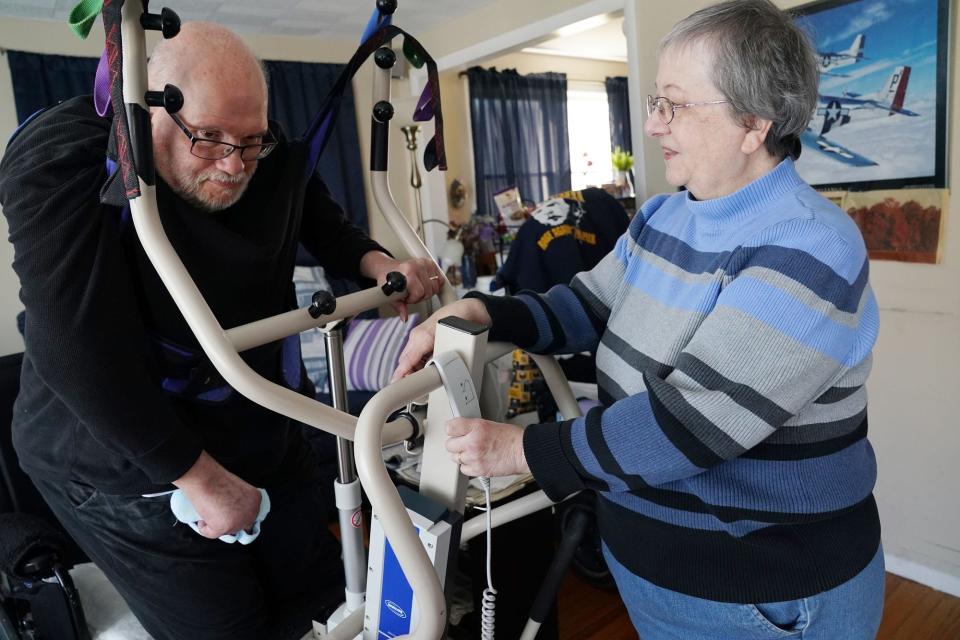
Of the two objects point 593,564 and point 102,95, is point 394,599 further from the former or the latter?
point 593,564

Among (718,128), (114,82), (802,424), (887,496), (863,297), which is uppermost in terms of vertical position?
(114,82)

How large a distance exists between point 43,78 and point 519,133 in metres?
3.13

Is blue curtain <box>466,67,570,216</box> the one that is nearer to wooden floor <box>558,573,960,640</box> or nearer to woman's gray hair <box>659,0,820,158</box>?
wooden floor <box>558,573,960,640</box>

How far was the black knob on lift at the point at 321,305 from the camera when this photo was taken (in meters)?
0.98

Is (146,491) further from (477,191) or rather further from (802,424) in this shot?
(477,191)

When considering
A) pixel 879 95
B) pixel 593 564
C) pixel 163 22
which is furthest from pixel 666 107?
pixel 593 564

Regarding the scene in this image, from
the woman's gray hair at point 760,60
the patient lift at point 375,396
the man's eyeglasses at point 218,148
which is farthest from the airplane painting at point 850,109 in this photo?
the man's eyeglasses at point 218,148


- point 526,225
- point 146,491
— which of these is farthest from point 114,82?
point 526,225

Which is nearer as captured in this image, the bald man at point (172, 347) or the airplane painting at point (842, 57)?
the bald man at point (172, 347)

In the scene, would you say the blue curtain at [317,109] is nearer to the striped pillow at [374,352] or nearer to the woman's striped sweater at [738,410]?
the striped pillow at [374,352]

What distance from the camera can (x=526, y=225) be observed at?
102 inches

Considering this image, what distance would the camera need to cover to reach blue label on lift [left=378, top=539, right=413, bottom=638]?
3.25ft

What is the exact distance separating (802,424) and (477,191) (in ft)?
13.6

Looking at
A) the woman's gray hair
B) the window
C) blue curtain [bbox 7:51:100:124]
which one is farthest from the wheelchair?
the window
